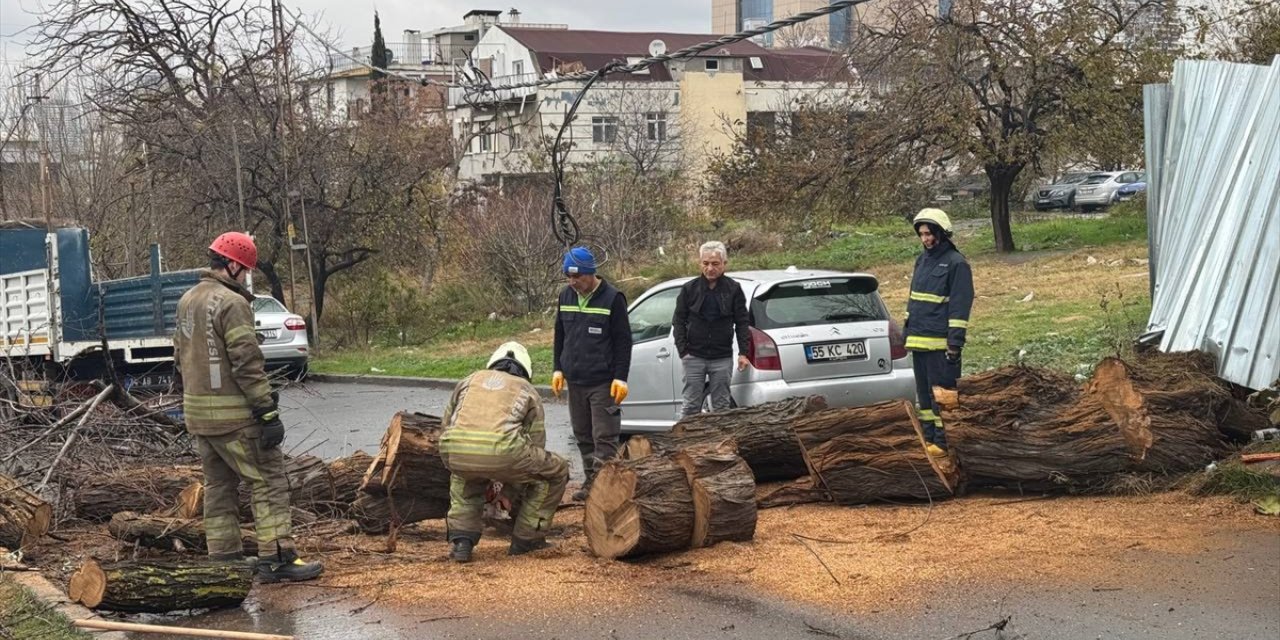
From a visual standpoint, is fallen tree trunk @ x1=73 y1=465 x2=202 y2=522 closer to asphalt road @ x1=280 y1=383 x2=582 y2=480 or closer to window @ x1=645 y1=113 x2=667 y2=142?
asphalt road @ x1=280 y1=383 x2=582 y2=480

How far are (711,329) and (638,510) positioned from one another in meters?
3.27

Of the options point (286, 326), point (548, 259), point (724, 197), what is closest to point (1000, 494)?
point (286, 326)

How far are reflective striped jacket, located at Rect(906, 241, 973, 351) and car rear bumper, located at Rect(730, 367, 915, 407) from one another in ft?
3.42

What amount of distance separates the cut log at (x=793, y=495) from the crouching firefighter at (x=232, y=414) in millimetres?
2910

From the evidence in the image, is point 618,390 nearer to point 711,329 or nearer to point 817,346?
point 711,329

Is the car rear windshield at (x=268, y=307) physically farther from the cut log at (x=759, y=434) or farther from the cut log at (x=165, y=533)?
the cut log at (x=165, y=533)

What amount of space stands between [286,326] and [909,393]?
13.1 metres

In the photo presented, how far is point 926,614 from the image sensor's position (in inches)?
242

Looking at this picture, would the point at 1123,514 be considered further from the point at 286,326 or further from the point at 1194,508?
the point at 286,326

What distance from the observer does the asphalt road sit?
13.5 metres

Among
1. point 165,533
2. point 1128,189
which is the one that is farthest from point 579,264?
point 1128,189

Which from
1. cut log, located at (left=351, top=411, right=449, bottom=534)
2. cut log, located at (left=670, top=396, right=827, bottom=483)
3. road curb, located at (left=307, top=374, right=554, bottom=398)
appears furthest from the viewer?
road curb, located at (left=307, top=374, right=554, bottom=398)

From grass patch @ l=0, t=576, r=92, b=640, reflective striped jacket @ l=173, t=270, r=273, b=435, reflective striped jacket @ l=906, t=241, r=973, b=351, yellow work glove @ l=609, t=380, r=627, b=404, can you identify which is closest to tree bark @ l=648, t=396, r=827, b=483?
yellow work glove @ l=609, t=380, r=627, b=404

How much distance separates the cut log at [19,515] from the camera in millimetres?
7875
